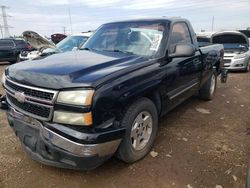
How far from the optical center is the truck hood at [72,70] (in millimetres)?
2672

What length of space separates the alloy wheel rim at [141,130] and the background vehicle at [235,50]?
324 inches

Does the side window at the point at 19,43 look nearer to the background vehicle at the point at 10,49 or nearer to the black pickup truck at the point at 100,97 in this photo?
the background vehicle at the point at 10,49

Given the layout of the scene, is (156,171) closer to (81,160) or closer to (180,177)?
(180,177)

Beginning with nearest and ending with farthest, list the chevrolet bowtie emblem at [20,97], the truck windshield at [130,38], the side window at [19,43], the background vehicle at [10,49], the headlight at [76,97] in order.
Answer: the headlight at [76,97] → the chevrolet bowtie emblem at [20,97] → the truck windshield at [130,38] → the background vehicle at [10,49] → the side window at [19,43]

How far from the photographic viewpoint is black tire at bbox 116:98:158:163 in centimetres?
305

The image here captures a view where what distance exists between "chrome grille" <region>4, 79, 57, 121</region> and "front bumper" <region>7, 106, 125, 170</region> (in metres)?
0.09

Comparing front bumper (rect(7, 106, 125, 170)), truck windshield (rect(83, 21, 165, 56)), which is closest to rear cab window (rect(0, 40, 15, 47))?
truck windshield (rect(83, 21, 165, 56))

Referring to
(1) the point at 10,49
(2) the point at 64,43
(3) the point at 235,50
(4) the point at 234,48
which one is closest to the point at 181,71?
(2) the point at 64,43

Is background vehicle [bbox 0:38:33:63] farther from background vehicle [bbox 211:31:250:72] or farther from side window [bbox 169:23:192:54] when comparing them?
side window [bbox 169:23:192:54]

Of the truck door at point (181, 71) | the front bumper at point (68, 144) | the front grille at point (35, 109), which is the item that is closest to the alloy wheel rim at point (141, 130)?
the front bumper at point (68, 144)

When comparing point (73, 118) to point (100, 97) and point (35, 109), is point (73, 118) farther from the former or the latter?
point (35, 109)

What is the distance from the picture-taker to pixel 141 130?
345 centimetres

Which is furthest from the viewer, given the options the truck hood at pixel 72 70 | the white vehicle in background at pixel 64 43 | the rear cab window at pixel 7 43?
the rear cab window at pixel 7 43

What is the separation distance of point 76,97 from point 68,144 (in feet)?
1.57
